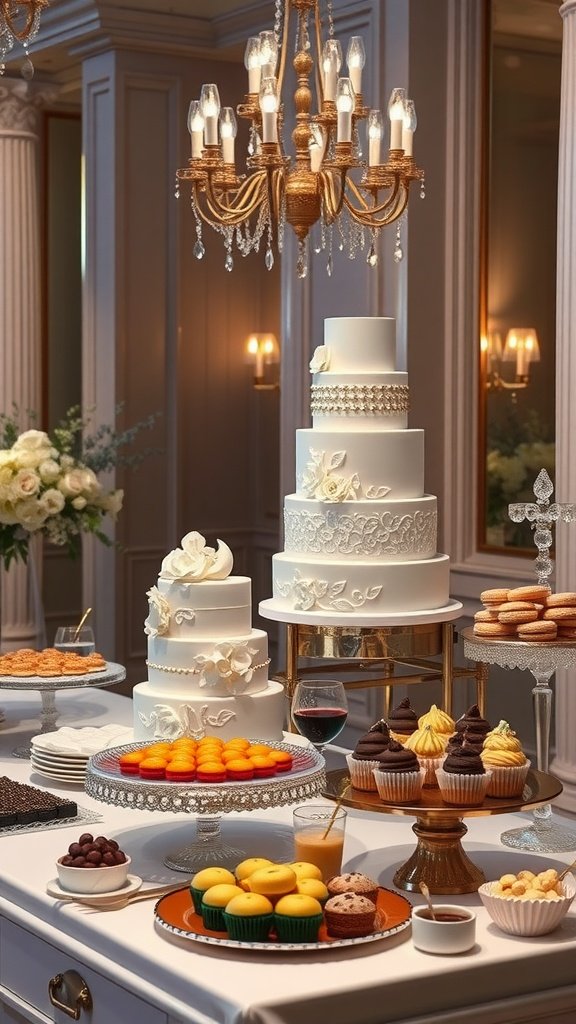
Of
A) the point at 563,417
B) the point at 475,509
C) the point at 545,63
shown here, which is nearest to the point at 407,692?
the point at 475,509

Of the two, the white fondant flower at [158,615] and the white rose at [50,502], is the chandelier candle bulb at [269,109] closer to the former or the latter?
the white rose at [50,502]

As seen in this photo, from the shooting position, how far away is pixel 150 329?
9.20 m

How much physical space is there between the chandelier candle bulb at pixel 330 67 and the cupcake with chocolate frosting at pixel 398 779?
8.55 ft

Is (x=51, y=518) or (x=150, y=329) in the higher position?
(x=150, y=329)

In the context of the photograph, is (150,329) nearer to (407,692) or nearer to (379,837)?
(407,692)

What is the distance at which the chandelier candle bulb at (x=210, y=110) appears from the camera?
4.40 metres

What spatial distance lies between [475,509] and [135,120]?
351 centimetres

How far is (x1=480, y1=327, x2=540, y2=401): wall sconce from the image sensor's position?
267 inches

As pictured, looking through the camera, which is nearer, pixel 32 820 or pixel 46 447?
pixel 32 820

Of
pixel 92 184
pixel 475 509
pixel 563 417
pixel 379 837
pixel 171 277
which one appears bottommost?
pixel 379 837

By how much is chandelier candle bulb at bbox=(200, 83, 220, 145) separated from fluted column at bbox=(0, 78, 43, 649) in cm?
517

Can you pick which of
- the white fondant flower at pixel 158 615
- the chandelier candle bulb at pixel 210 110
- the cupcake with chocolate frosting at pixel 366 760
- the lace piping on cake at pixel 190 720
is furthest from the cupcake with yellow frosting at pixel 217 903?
the chandelier candle bulb at pixel 210 110

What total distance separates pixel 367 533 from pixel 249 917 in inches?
66.0

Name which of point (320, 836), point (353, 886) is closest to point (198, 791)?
point (320, 836)
